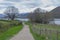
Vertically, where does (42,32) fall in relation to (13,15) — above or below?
above

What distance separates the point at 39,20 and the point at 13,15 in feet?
150

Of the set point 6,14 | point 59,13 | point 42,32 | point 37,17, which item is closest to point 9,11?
point 6,14

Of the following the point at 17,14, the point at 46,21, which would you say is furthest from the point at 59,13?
the point at 17,14

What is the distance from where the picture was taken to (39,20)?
11862 cm

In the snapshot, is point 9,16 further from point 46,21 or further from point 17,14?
point 46,21

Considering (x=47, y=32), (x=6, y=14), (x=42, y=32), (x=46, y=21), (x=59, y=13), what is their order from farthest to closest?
(x=6, y=14) → (x=46, y=21) → (x=59, y=13) → (x=42, y=32) → (x=47, y=32)

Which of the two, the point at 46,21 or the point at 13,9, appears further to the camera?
the point at 13,9

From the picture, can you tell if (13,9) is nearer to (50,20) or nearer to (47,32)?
(50,20)

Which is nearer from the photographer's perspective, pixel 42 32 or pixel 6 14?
pixel 42 32

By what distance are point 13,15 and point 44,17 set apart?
4818 centimetres

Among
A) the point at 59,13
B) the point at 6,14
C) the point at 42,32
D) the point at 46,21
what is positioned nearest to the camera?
the point at 42,32

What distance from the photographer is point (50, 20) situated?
11900 cm

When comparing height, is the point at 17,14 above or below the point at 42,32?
below

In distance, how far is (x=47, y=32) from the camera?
2467 centimetres
